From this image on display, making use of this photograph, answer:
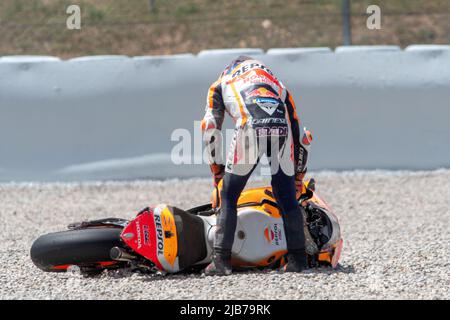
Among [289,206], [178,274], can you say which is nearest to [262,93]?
[289,206]

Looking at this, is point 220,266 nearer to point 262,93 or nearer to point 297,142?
point 297,142

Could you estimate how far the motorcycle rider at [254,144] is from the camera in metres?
5.78

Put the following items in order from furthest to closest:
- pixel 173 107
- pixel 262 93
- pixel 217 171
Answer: pixel 173 107
pixel 217 171
pixel 262 93

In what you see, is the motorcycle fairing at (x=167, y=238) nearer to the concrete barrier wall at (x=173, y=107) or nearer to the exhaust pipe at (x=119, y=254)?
the exhaust pipe at (x=119, y=254)

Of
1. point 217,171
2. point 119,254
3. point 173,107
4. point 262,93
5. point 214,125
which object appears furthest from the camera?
point 173,107

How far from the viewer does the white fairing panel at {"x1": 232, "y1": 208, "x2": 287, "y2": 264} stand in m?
6.00

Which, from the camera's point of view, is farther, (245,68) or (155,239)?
(245,68)

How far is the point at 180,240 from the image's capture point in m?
5.89

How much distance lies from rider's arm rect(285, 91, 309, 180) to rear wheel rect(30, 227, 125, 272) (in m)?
1.27

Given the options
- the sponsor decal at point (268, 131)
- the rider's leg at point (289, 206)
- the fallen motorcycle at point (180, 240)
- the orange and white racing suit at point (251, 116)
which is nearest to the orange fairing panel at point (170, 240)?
the fallen motorcycle at point (180, 240)

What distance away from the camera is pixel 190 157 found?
10.6 metres

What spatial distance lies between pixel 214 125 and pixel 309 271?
44.7 inches

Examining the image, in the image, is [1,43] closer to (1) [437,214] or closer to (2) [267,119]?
(1) [437,214]
